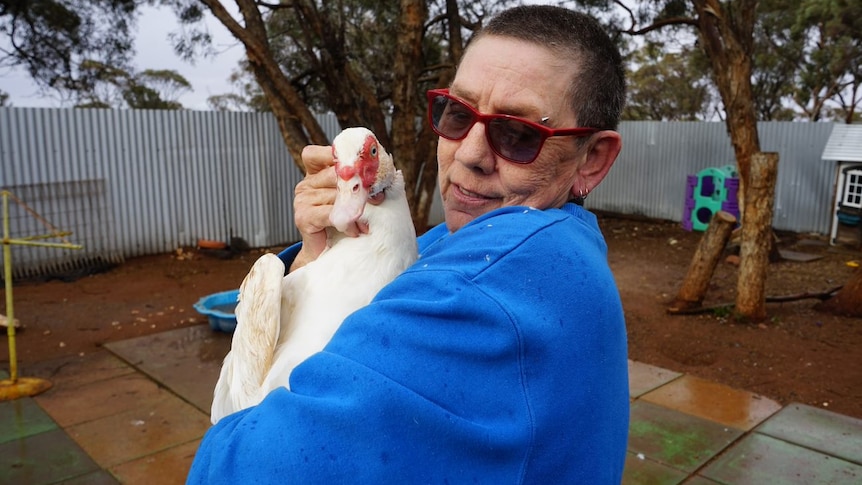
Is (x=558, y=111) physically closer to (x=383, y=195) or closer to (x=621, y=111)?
(x=621, y=111)

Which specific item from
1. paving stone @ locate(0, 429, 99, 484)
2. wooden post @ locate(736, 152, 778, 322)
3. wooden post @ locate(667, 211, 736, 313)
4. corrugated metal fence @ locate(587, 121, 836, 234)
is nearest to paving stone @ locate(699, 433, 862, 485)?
wooden post @ locate(736, 152, 778, 322)

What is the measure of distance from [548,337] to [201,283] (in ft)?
29.9

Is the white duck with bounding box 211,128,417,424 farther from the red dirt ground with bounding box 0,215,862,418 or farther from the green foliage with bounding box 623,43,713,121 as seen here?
the green foliage with bounding box 623,43,713,121

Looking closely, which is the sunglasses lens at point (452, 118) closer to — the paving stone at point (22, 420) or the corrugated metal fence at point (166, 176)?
the paving stone at point (22, 420)

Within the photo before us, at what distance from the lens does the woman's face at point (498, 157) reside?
133 centimetres

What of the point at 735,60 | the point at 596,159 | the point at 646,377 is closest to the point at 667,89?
the point at 735,60

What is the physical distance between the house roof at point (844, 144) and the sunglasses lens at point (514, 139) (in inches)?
503

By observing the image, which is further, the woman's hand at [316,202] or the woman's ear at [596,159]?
the woman's hand at [316,202]

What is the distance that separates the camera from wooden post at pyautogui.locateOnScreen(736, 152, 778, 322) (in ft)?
22.7

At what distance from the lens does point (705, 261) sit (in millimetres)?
7379

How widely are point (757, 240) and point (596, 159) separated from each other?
6.41 m

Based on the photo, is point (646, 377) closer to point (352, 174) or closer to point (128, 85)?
point (352, 174)

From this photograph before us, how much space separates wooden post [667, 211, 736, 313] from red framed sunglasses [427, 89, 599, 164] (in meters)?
6.66

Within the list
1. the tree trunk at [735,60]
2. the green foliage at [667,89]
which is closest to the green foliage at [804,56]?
the green foliage at [667,89]
